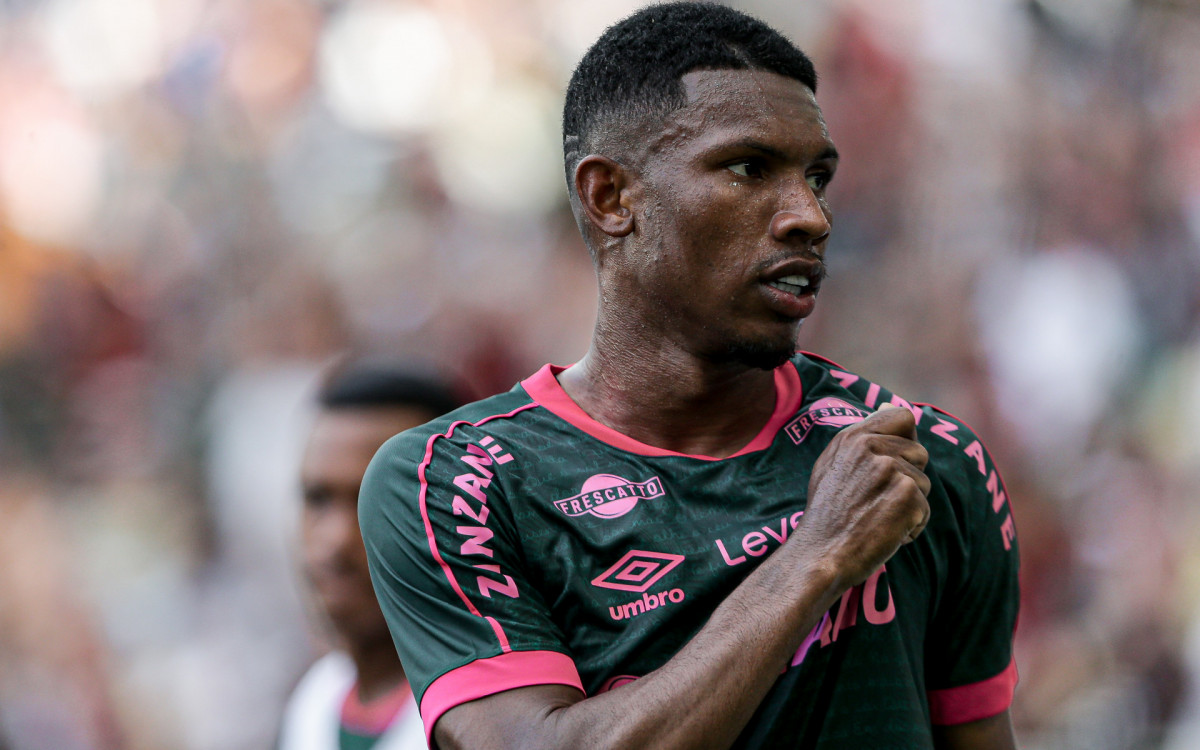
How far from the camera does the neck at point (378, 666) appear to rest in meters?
3.02

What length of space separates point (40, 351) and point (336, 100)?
211 cm

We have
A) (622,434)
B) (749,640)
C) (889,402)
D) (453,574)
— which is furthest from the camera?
(889,402)

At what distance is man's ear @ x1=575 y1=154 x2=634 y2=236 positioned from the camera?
6.76ft

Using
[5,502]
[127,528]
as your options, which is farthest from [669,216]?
[5,502]

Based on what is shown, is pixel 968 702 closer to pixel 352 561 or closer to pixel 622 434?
pixel 622 434

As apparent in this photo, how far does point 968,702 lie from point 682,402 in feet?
2.62

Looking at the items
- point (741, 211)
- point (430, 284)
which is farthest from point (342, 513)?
point (430, 284)

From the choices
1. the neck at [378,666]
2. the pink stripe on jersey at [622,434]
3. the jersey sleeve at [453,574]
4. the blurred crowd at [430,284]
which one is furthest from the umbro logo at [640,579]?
the blurred crowd at [430,284]

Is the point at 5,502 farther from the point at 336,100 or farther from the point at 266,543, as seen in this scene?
the point at 336,100

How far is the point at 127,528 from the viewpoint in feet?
17.7

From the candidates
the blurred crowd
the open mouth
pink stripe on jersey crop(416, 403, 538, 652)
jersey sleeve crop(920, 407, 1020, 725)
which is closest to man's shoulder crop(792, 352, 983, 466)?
jersey sleeve crop(920, 407, 1020, 725)

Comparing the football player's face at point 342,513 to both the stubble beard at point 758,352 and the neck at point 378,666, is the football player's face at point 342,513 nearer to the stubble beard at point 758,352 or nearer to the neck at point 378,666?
the neck at point 378,666

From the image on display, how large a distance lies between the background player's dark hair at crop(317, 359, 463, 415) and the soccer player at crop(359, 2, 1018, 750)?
1118 millimetres

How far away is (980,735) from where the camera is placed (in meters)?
2.05
